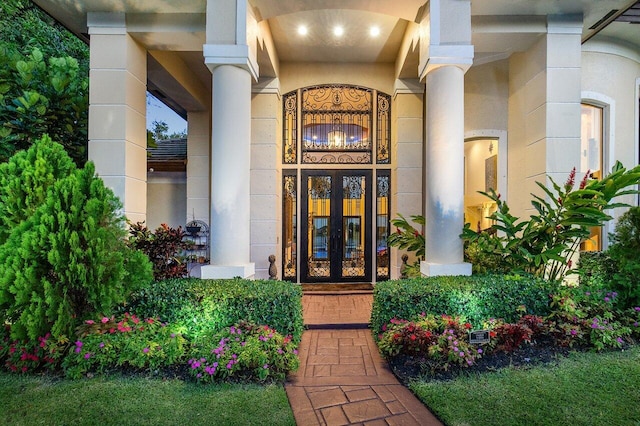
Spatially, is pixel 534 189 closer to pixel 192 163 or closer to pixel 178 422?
pixel 178 422

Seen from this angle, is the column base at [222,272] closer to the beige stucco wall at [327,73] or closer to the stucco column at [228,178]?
the stucco column at [228,178]

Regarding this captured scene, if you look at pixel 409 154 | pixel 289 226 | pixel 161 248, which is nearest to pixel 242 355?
pixel 161 248

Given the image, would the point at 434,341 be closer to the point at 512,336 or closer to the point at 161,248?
the point at 512,336

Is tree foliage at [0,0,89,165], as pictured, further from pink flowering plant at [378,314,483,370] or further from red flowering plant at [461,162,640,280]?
red flowering plant at [461,162,640,280]

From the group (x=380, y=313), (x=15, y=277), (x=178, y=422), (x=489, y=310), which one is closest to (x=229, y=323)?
(x=178, y=422)

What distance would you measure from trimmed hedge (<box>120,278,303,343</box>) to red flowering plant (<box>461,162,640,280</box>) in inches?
96.2

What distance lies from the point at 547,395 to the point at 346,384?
166cm

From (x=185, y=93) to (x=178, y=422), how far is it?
603 cm

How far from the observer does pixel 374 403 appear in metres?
2.95

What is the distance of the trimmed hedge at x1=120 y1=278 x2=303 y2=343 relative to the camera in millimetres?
3656

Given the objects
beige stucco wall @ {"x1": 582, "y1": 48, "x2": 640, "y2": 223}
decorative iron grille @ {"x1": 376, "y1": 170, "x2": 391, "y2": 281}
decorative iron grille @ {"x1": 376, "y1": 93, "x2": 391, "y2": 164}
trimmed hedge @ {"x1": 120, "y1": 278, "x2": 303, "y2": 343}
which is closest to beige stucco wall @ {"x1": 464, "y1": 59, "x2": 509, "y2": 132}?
beige stucco wall @ {"x1": 582, "y1": 48, "x2": 640, "y2": 223}

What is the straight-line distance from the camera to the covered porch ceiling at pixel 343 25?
479 centimetres

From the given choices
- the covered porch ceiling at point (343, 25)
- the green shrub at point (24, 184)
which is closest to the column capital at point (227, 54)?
the covered porch ceiling at point (343, 25)

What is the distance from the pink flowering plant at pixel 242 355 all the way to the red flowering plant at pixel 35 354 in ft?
3.99
